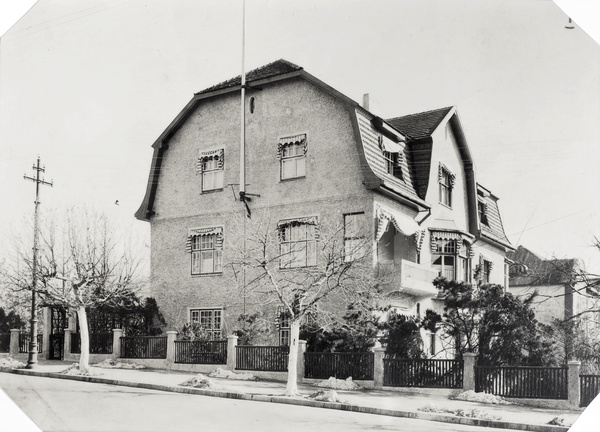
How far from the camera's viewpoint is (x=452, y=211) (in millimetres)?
8328

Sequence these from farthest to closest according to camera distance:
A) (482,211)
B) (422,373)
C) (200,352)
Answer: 1. (200,352)
2. (422,373)
3. (482,211)

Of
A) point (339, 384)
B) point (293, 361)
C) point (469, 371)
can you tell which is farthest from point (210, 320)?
point (469, 371)

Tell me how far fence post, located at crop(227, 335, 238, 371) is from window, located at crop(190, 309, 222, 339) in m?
0.14

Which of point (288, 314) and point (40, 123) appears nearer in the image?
point (288, 314)

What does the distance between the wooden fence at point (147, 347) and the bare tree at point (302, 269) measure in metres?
1.34

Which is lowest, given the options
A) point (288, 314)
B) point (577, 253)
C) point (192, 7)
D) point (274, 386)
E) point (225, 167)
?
point (274, 386)

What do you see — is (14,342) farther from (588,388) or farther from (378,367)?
(588,388)

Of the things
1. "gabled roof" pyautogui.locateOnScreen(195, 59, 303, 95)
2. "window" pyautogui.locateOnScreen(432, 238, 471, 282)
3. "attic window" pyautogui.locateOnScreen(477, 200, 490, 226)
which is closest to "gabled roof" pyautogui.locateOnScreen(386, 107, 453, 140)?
"attic window" pyautogui.locateOnScreen(477, 200, 490, 226)

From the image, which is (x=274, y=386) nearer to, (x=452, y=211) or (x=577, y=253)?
(x=452, y=211)

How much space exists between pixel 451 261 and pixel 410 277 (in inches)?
18.3

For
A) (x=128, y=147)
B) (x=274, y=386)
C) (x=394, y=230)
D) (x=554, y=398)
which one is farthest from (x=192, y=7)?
(x=554, y=398)

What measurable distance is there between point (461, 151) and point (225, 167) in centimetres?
266

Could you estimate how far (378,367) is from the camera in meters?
8.50

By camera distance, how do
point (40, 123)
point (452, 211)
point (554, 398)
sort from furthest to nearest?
point (40, 123)
point (452, 211)
point (554, 398)
